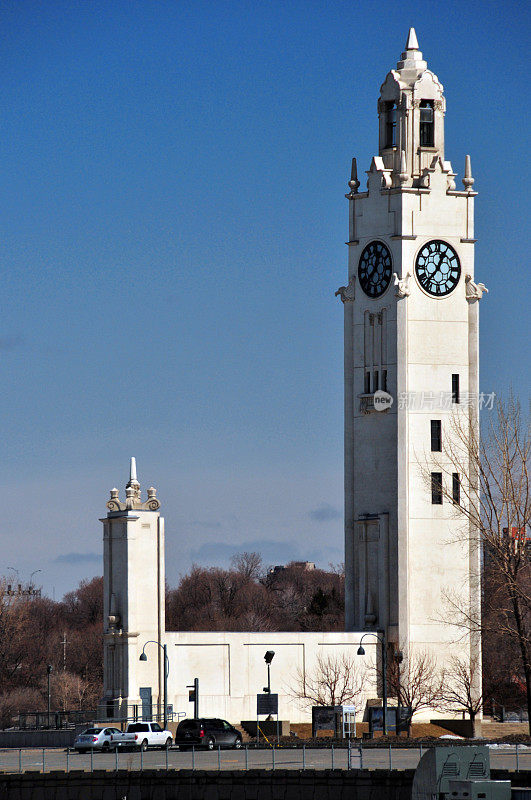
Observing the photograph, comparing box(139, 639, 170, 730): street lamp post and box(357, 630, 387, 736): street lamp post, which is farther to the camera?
box(357, 630, 387, 736): street lamp post

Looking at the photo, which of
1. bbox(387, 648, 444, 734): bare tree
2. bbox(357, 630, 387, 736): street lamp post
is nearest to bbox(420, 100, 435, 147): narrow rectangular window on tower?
bbox(357, 630, 387, 736): street lamp post

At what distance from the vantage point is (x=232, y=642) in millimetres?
93625

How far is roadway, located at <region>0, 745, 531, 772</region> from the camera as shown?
220 ft

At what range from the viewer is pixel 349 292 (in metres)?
105

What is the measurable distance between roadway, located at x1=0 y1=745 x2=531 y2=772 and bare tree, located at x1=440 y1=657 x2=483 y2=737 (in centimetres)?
2013

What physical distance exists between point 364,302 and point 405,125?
10.4m

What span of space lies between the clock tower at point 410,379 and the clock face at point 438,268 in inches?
2.2

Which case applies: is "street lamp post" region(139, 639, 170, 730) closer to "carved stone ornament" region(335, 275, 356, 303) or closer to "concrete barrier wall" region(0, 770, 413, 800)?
"concrete barrier wall" region(0, 770, 413, 800)

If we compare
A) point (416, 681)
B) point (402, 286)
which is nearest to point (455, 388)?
point (402, 286)

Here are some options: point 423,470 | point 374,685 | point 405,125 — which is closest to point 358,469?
point 423,470

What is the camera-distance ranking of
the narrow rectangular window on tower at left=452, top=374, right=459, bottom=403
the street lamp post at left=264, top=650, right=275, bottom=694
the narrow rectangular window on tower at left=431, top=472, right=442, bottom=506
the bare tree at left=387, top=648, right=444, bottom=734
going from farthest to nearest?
the narrow rectangular window on tower at left=452, top=374, right=459, bottom=403 → the narrow rectangular window on tower at left=431, top=472, right=442, bottom=506 → the bare tree at left=387, top=648, right=444, bottom=734 → the street lamp post at left=264, top=650, right=275, bottom=694

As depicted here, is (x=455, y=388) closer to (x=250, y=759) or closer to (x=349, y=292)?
(x=349, y=292)

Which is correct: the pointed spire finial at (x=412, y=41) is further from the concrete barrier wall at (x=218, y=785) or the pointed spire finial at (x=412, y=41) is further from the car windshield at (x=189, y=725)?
the concrete barrier wall at (x=218, y=785)

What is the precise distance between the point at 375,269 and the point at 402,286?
289 centimetres
